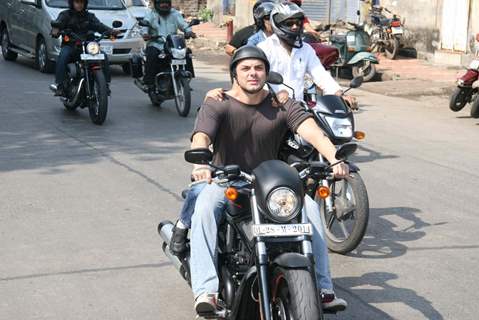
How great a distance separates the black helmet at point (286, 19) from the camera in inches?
313

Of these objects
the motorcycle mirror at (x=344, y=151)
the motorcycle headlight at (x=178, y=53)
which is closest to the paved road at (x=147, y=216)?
the motorcycle headlight at (x=178, y=53)

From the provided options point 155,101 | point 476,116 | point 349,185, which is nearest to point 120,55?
point 155,101

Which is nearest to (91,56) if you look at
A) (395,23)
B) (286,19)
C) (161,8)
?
(161,8)

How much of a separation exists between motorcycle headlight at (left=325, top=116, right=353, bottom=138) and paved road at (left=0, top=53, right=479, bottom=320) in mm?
849

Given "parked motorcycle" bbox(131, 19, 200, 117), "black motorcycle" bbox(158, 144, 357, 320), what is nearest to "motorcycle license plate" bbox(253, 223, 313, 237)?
"black motorcycle" bbox(158, 144, 357, 320)

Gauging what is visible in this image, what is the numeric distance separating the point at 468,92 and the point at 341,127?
7.12 metres

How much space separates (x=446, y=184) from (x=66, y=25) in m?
5.88

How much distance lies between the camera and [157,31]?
Result: 46.1ft

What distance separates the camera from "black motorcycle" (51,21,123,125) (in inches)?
494

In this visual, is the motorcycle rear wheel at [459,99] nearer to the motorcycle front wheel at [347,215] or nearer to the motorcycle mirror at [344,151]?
the motorcycle front wheel at [347,215]

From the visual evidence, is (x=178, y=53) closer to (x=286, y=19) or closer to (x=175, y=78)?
(x=175, y=78)

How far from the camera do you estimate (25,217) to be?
8031 mm

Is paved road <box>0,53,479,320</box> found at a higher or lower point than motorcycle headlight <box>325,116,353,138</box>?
lower

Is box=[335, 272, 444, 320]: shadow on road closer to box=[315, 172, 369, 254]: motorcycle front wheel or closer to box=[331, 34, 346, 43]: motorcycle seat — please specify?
box=[315, 172, 369, 254]: motorcycle front wheel
